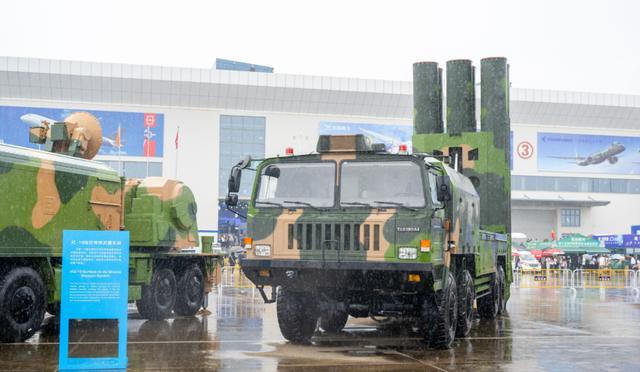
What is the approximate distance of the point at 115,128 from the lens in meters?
55.4

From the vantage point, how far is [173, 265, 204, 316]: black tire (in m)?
15.5

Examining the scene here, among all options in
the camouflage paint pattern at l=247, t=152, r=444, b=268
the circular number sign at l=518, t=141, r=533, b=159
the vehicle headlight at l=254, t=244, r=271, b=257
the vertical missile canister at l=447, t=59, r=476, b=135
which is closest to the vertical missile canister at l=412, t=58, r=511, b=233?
the vertical missile canister at l=447, t=59, r=476, b=135

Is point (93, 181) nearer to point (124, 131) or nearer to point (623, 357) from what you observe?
point (623, 357)

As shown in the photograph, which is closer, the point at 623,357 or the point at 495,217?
the point at 623,357

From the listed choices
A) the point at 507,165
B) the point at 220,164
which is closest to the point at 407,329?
the point at 507,165

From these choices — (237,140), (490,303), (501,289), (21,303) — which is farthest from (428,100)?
(237,140)

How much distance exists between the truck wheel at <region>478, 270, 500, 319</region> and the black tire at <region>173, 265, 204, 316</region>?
5.72 meters

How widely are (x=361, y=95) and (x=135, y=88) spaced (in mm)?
16772

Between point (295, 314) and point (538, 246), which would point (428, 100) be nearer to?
point (295, 314)

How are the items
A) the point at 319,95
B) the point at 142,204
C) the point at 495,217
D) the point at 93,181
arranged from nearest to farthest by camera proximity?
the point at 93,181 → the point at 142,204 → the point at 495,217 → the point at 319,95

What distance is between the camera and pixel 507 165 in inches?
657

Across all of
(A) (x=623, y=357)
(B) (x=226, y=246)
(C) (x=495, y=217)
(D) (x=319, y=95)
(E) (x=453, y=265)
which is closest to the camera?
(A) (x=623, y=357)

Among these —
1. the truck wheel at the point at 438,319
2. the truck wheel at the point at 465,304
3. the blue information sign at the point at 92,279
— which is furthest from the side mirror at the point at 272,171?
the truck wheel at the point at 465,304

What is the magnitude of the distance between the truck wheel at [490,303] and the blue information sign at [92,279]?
8.90 metres
